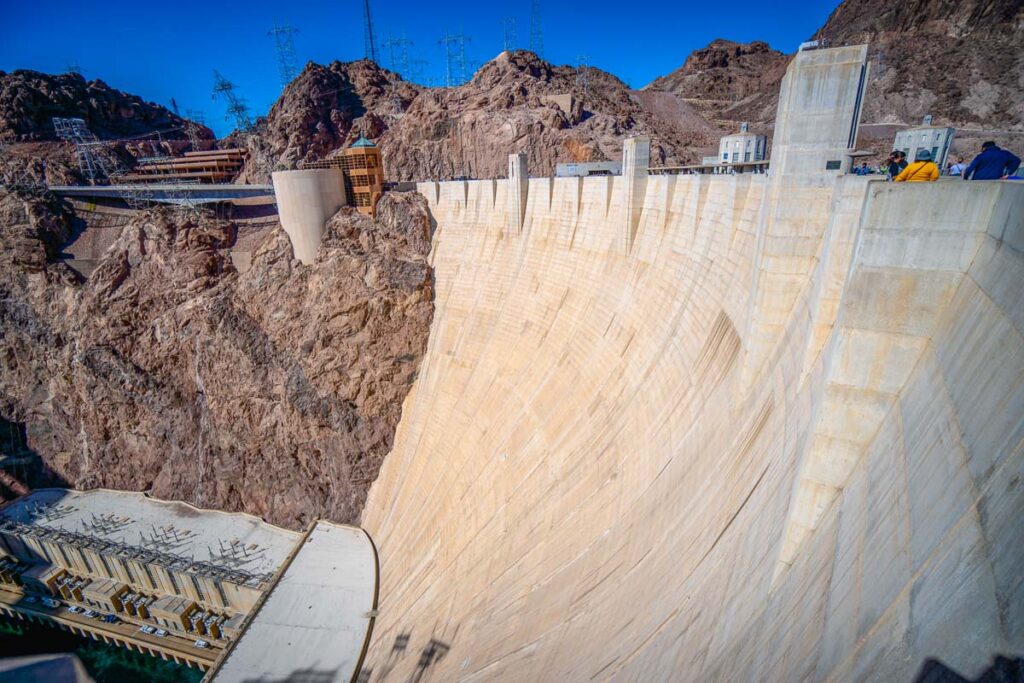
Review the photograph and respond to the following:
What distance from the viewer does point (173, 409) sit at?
2698 centimetres

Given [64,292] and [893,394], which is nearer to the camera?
[893,394]

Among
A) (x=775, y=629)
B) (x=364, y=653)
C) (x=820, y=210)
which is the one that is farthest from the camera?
(x=364, y=653)

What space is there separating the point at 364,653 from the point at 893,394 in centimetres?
1805

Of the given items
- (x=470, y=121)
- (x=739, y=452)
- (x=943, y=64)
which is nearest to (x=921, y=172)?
(x=739, y=452)

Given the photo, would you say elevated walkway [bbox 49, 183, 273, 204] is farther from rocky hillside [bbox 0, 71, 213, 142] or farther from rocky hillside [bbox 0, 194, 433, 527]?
rocky hillside [bbox 0, 71, 213, 142]

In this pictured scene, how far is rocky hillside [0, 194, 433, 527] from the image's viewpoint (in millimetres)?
24156

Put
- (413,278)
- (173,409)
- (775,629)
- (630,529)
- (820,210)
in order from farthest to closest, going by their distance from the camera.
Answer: (173,409)
(413,278)
(630,529)
(820,210)
(775,629)

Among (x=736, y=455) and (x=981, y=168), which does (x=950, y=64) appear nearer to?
(x=981, y=168)

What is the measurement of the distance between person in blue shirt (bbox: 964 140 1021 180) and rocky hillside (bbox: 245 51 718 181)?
83.3ft

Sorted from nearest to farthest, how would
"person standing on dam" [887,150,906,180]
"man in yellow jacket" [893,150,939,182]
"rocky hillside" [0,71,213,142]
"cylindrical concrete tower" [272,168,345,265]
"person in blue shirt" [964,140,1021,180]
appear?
"man in yellow jacket" [893,150,939,182] → "person in blue shirt" [964,140,1021,180] → "person standing on dam" [887,150,906,180] → "cylindrical concrete tower" [272,168,345,265] → "rocky hillside" [0,71,213,142]

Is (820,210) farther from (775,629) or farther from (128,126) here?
(128,126)

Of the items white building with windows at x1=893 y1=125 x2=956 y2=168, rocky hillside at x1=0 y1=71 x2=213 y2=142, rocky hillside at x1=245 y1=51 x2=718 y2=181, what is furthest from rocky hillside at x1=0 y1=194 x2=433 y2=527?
rocky hillside at x1=0 y1=71 x2=213 y2=142

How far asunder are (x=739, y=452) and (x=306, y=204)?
24313mm

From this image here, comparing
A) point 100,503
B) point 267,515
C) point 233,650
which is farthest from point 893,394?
point 100,503
